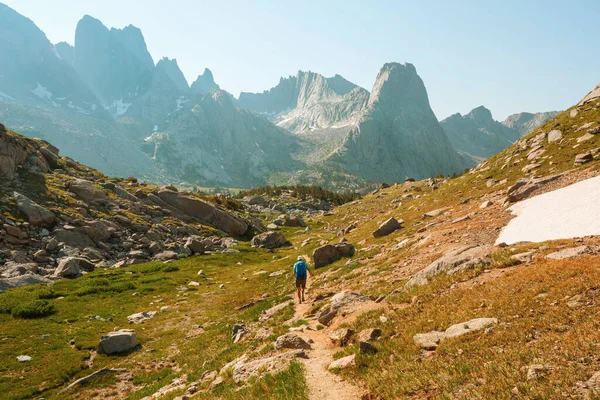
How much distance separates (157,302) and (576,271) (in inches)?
1174

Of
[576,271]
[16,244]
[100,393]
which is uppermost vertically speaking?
[16,244]

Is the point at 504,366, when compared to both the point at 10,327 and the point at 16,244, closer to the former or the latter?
the point at 10,327

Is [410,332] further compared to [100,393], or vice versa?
[100,393]

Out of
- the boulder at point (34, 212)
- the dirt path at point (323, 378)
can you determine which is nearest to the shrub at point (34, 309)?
the boulder at point (34, 212)

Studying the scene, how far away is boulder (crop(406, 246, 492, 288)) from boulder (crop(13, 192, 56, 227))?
4235 centimetres

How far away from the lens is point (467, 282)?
1471cm

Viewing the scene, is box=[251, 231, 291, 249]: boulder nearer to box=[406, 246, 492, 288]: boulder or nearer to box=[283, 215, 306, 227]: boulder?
box=[283, 215, 306, 227]: boulder

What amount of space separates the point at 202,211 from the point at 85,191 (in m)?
20.0

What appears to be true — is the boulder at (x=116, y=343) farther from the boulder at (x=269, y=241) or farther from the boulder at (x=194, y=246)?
the boulder at (x=269, y=241)

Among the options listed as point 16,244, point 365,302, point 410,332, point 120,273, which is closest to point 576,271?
point 410,332

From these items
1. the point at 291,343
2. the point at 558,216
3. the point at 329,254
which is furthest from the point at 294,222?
the point at 291,343

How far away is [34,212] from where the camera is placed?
38750 millimetres

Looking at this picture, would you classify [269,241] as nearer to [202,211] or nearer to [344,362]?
[202,211]

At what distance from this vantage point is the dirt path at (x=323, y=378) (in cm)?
951
